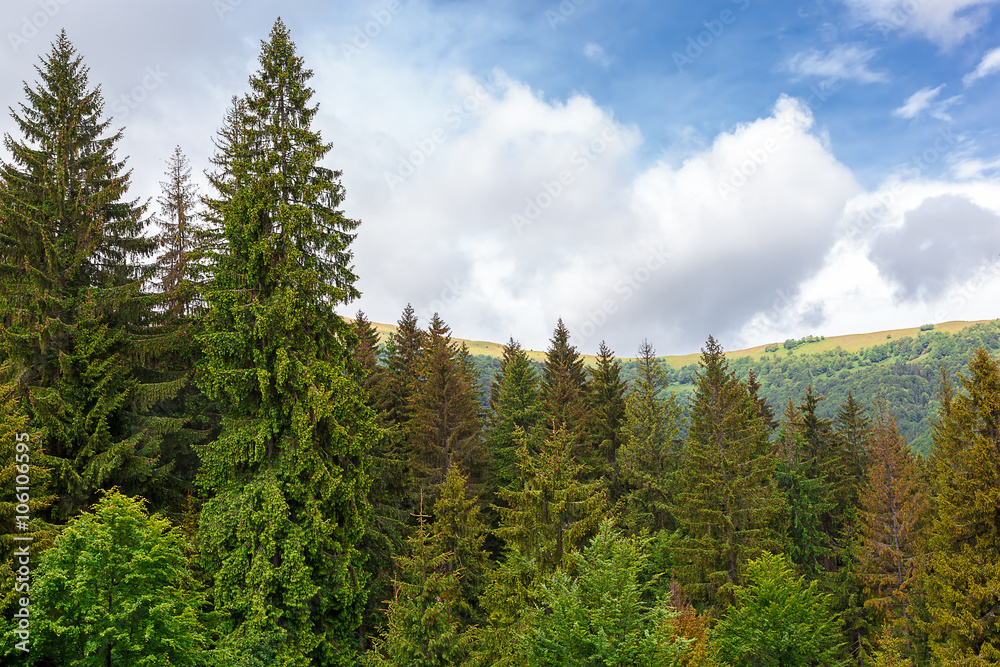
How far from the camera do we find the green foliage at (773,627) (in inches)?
783

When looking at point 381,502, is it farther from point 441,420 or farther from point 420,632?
point 420,632

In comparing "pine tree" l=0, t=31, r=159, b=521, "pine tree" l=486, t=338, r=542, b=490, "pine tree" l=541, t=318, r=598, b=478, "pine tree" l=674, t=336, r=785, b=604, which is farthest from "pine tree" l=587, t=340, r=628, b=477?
"pine tree" l=0, t=31, r=159, b=521

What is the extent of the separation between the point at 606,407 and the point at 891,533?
1674cm

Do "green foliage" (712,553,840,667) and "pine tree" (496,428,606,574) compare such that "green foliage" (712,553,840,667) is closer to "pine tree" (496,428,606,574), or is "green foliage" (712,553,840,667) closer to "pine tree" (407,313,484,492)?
"pine tree" (496,428,606,574)

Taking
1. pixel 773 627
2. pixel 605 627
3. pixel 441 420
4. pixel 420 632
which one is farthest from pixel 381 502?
pixel 773 627

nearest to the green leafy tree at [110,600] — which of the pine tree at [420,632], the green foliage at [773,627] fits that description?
the pine tree at [420,632]

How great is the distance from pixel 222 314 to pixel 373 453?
12444 mm

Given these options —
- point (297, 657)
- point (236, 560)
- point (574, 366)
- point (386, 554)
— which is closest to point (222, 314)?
point (236, 560)

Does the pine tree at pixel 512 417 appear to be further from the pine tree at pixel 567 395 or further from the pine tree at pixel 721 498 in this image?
the pine tree at pixel 721 498

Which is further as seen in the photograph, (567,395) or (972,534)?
(567,395)

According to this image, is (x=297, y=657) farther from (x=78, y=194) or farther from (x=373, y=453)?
(x=78, y=194)

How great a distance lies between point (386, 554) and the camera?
20.8 metres

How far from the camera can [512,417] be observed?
31.6m

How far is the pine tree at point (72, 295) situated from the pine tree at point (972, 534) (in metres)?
27.8
